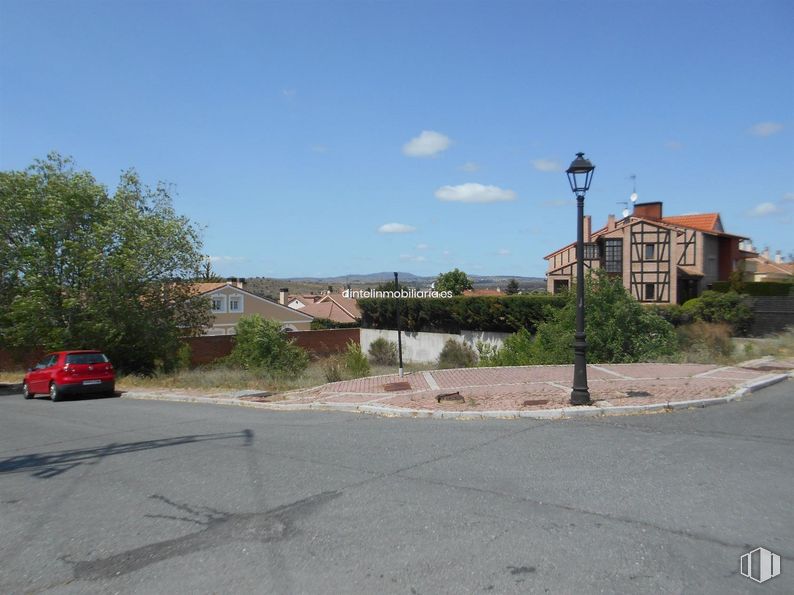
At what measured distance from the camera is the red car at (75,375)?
19125 millimetres

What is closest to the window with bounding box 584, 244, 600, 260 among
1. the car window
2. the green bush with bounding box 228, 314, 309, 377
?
the green bush with bounding box 228, 314, 309, 377

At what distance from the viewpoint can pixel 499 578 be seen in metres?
4.24

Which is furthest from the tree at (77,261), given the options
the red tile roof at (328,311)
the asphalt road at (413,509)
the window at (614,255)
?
the red tile roof at (328,311)

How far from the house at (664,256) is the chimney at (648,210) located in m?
1.01

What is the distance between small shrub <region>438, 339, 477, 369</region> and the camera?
31953 mm

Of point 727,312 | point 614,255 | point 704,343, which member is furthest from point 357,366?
point 614,255

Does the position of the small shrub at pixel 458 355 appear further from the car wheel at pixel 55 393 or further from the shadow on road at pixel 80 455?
the shadow on road at pixel 80 455

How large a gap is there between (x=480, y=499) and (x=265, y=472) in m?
2.74

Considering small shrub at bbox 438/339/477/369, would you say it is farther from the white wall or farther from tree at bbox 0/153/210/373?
tree at bbox 0/153/210/373

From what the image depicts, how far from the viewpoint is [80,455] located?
29.7ft

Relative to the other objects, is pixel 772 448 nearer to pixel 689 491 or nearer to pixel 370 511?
pixel 689 491

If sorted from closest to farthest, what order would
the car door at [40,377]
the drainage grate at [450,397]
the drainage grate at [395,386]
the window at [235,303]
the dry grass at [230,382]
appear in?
the drainage grate at [450,397]
the drainage grate at [395,386]
the dry grass at [230,382]
the car door at [40,377]
the window at [235,303]

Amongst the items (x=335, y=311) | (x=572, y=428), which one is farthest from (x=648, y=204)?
(x=572, y=428)

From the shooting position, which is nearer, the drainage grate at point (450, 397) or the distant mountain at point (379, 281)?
the drainage grate at point (450, 397)
